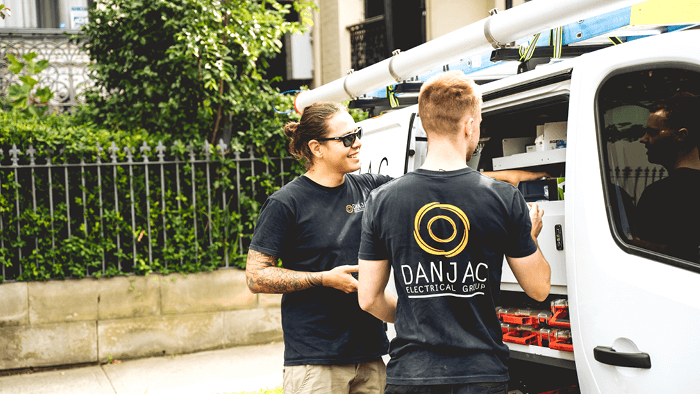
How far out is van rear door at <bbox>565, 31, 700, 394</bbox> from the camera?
2.01 m

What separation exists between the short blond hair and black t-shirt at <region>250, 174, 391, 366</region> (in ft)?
2.51

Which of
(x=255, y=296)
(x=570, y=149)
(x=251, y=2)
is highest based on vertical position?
(x=251, y=2)

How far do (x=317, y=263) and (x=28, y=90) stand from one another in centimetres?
636

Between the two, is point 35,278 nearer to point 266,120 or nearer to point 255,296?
point 255,296

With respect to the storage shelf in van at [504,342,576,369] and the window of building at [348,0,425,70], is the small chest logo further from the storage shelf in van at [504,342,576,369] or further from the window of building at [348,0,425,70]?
the window of building at [348,0,425,70]

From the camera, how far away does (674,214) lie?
2129 mm

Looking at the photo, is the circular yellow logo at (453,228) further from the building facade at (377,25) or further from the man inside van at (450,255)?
the building facade at (377,25)

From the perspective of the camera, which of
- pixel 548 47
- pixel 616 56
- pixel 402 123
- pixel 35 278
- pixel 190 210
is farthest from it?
pixel 190 210

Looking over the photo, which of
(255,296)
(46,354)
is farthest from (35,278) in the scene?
(255,296)

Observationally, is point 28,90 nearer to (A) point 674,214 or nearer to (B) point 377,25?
(B) point 377,25

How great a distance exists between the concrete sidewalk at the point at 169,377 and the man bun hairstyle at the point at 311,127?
3375 millimetres

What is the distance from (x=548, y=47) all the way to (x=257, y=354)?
15.7ft

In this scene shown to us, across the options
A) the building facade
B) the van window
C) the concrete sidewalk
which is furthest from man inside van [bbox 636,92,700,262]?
the building facade

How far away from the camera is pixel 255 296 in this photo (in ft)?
22.6
